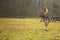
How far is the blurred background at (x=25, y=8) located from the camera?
207 inches

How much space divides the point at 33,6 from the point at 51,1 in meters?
0.62

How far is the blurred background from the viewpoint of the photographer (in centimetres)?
526

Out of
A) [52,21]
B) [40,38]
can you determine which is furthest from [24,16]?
[40,38]

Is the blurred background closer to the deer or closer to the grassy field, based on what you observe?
the deer

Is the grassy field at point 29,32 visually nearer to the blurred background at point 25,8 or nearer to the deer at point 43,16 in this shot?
the deer at point 43,16

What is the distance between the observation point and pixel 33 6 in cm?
566

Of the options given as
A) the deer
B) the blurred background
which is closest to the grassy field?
the deer

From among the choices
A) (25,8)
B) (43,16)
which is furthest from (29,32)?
(25,8)

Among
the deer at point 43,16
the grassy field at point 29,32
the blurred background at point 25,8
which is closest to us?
the grassy field at point 29,32

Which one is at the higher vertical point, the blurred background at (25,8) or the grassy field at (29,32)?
the blurred background at (25,8)

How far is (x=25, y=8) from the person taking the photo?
228 inches

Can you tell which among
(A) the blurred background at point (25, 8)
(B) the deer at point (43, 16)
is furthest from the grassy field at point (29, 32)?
(A) the blurred background at point (25, 8)

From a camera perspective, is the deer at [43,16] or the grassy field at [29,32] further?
the deer at [43,16]

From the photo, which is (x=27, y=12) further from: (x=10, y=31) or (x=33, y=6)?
(x=10, y=31)
